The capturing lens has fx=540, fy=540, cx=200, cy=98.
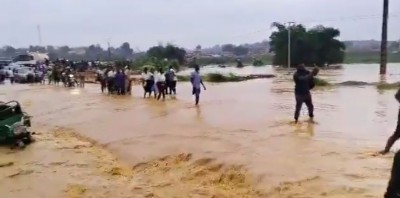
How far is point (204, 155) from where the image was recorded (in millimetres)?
10383

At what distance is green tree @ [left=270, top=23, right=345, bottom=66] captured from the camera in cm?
5881

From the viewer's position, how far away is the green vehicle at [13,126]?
1210 cm

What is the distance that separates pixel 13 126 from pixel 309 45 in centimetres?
4921

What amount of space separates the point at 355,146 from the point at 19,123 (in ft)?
24.4

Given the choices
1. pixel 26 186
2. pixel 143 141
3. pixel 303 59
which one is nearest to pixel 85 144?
pixel 143 141

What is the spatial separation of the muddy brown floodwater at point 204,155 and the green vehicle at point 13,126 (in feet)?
1.05

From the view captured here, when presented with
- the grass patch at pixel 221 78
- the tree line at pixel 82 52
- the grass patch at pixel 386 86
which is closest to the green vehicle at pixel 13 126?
the grass patch at pixel 386 86

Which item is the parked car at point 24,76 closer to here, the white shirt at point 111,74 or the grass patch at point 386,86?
the white shirt at point 111,74

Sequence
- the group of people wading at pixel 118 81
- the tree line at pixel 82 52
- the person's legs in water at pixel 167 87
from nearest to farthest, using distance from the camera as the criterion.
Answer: the person's legs in water at pixel 167 87 → the group of people wading at pixel 118 81 → the tree line at pixel 82 52

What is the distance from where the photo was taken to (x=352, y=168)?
341 inches

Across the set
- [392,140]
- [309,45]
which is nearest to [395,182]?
[392,140]

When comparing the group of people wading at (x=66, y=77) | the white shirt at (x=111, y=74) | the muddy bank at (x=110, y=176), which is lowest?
the muddy bank at (x=110, y=176)

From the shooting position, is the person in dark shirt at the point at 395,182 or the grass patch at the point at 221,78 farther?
the grass patch at the point at 221,78

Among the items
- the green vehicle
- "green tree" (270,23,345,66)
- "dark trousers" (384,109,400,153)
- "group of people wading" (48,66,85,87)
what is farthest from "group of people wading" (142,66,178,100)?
"green tree" (270,23,345,66)
